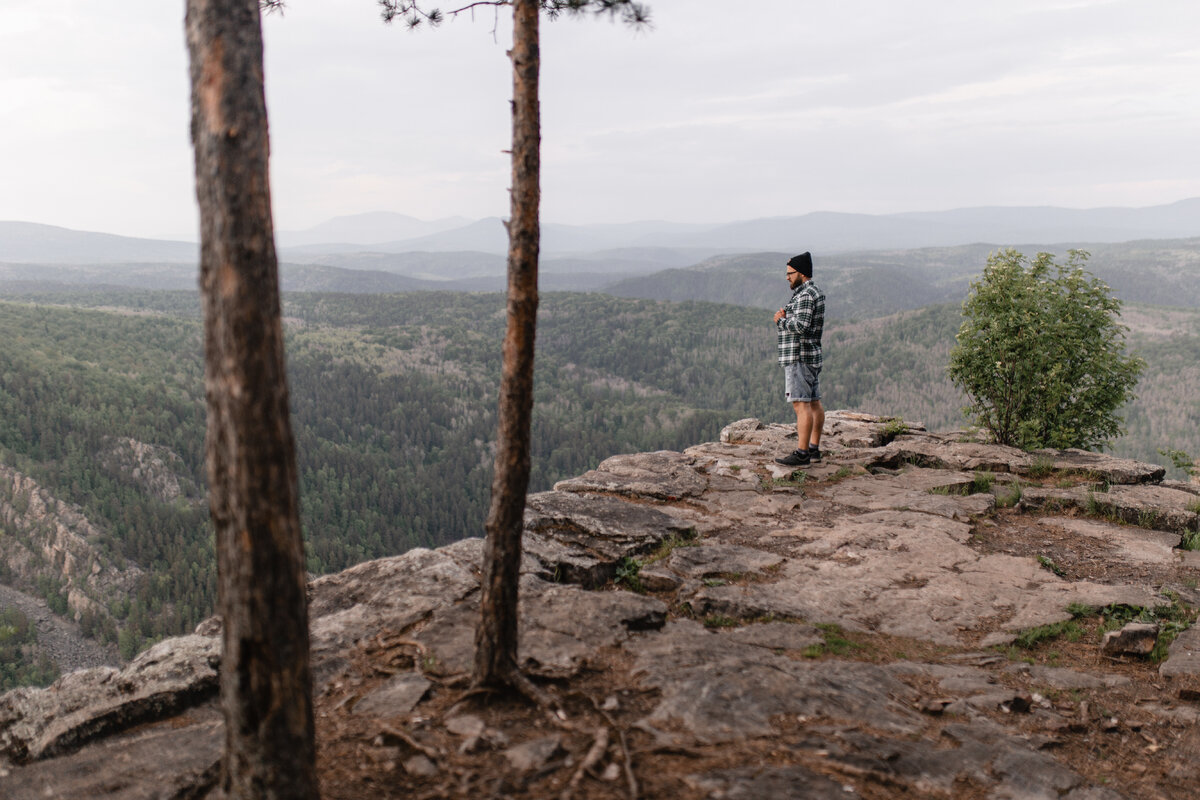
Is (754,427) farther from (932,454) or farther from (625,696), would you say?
(625,696)

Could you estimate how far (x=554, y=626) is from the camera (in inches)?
261

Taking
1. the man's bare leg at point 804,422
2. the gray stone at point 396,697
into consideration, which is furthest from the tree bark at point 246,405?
the man's bare leg at point 804,422

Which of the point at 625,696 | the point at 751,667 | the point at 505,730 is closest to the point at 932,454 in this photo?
the point at 751,667

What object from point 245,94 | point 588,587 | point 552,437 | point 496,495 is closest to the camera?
point 245,94

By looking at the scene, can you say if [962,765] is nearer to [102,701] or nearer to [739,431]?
[102,701]

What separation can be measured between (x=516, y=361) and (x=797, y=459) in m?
9.44

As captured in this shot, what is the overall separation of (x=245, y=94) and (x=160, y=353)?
221 meters

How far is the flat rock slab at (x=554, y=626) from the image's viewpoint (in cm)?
586

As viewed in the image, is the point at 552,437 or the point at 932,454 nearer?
the point at 932,454

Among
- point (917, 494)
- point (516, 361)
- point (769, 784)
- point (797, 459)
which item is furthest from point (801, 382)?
point (769, 784)

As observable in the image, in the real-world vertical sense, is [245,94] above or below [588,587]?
above

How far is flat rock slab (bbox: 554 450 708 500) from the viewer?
12.1 metres

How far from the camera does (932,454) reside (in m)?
14.3

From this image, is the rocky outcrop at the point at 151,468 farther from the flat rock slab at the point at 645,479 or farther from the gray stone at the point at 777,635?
the gray stone at the point at 777,635
